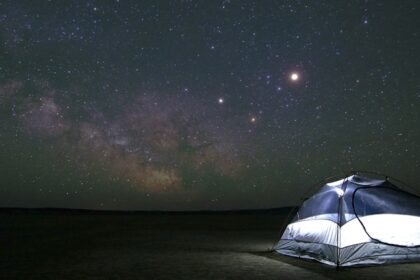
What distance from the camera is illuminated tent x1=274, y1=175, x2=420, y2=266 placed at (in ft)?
34.7

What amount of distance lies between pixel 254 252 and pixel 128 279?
18.2 feet

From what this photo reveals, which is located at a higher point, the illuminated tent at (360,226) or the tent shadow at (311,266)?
the illuminated tent at (360,226)

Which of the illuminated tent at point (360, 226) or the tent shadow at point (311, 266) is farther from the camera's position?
the illuminated tent at point (360, 226)

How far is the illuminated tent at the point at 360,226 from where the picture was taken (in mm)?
10570

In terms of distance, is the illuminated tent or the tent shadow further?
the illuminated tent

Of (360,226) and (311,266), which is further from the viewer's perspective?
(360,226)

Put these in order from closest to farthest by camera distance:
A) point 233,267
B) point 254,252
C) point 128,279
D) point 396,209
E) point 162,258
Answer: point 128,279, point 233,267, point 396,209, point 162,258, point 254,252

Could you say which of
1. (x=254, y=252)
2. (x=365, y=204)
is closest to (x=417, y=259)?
(x=365, y=204)

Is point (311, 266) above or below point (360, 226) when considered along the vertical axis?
below

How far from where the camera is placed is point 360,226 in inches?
432

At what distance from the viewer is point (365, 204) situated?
1148 centimetres

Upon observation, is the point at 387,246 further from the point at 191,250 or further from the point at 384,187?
the point at 191,250

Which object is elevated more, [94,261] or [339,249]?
[339,249]

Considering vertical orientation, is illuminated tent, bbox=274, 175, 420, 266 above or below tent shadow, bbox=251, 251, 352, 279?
above
